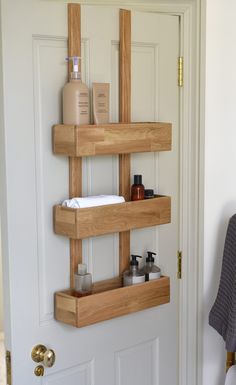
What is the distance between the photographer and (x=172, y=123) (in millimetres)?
2150

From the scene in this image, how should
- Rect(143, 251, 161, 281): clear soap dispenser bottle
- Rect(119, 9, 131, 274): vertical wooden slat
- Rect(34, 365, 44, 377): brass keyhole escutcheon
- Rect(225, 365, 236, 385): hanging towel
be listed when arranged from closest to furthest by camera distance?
Rect(34, 365, 44, 377): brass keyhole escutcheon < Rect(119, 9, 131, 274): vertical wooden slat < Rect(143, 251, 161, 281): clear soap dispenser bottle < Rect(225, 365, 236, 385): hanging towel

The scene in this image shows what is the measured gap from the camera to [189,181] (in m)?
2.19

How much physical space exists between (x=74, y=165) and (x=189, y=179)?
1.63 feet

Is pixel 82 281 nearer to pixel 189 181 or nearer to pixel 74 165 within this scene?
pixel 74 165

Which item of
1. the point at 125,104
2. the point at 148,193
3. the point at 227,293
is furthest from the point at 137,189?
the point at 227,293

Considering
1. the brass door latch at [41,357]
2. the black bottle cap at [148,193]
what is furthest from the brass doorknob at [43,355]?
the black bottle cap at [148,193]

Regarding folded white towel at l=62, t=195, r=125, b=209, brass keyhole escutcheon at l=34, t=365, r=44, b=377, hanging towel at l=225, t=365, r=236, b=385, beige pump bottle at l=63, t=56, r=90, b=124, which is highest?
beige pump bottle at l=63, t=56, r=90, b=124

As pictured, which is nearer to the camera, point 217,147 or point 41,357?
point 41,357

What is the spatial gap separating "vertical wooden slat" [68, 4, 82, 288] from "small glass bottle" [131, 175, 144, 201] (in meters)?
0.18

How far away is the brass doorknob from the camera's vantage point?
1.84m

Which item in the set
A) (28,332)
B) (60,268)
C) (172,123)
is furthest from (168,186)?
(28,332)

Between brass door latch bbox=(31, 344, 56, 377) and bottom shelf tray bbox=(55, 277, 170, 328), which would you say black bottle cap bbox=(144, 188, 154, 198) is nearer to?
bottom shelf tray bbox=(55, 277, 170, 328)

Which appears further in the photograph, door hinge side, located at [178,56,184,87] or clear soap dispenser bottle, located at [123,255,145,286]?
door hinge side, located at [178,56,184,87]

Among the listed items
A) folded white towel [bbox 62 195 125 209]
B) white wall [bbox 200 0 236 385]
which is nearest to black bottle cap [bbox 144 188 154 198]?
folded white towel [bbox 62 195 125 209]
